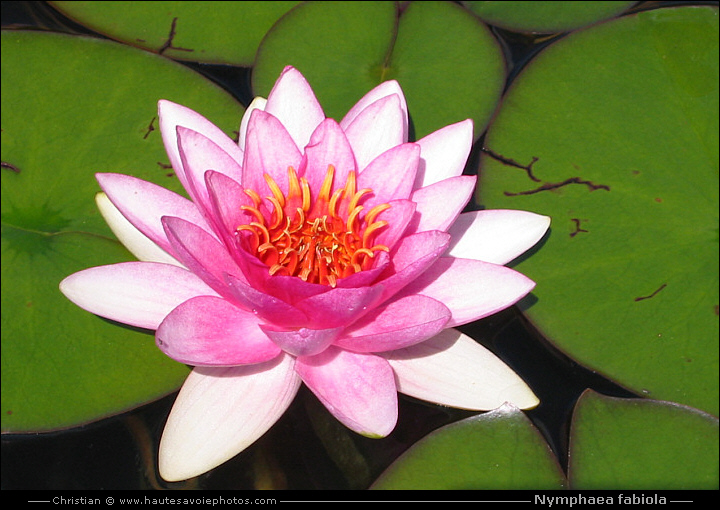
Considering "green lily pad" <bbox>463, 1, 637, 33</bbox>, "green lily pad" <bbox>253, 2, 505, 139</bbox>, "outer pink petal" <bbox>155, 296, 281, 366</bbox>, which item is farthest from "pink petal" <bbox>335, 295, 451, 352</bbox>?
"green lily pad" <bbox>463, 1, 637, 33</bbox>

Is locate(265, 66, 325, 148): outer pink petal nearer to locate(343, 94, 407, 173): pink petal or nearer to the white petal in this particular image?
locate(343, 94, 407, 173): pink petal

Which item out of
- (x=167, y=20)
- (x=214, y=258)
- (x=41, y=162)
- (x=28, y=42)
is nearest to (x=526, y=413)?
(x=214, y=258)

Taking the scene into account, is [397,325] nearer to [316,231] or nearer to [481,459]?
[316,231]

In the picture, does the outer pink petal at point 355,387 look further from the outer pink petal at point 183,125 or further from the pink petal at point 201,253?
the outer pink petal at point 183,125

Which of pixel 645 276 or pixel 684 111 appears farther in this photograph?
pixel 684 111

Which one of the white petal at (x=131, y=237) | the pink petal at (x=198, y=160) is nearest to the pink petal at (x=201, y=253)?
the pink petal at (x=198, y=160)

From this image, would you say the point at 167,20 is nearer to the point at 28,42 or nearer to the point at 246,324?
the point at 28,42

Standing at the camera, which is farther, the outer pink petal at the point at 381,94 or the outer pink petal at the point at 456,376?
the outer pink petal at the point at 381,94

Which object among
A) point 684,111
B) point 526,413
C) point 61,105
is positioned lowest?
point 526,413
